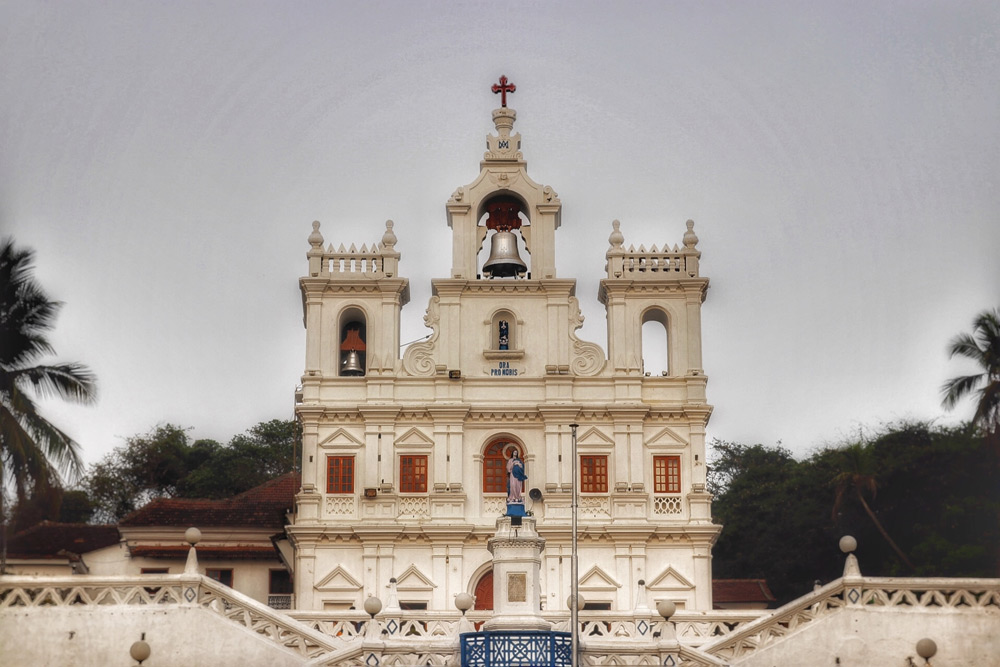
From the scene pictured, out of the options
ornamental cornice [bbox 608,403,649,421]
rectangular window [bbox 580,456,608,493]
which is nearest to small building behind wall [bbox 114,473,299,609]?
rectangular window [bbox 580,456,608,493]

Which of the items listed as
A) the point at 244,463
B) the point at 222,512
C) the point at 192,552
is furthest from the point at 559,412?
the point at 244,463

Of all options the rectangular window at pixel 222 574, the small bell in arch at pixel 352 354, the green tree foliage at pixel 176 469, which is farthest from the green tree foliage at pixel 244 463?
the small bell in arch at pixel 352 354

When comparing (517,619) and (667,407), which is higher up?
(667,407)

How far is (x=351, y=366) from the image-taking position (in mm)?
49688

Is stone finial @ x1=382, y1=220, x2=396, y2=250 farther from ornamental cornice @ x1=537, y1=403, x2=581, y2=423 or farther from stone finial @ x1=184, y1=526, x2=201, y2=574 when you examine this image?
stone finial @ x1=184, y1=526, x2=201, y2=574

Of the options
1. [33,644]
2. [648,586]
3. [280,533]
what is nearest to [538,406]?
[648,586]

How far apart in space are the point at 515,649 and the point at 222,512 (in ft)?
78.2

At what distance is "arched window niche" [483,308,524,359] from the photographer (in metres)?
48.8

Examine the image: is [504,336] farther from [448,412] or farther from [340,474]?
[340,474]

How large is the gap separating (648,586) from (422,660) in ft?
52.5

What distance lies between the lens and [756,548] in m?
64.1

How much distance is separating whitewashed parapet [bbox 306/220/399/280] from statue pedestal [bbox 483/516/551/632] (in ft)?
53.9

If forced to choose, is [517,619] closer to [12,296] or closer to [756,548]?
[12,296]

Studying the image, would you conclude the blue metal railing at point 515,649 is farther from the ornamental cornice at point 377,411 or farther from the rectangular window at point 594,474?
the ornamental cornice at point 377,411
